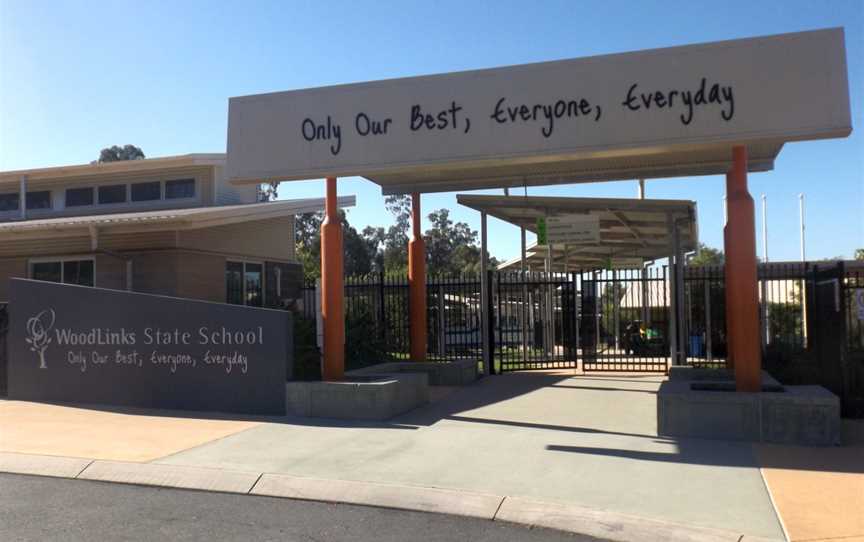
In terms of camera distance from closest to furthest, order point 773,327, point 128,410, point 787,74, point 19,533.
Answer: point 19,533 < point 787,74 < point 128,410 < point 773,327

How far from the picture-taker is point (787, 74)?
8.74 meters

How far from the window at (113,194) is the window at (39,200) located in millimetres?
1698

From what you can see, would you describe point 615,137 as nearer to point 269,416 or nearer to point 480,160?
point 480,160

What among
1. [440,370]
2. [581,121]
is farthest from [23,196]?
[581,121]

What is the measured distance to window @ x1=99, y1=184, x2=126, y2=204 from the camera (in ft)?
64.3

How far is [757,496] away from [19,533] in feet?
19.4

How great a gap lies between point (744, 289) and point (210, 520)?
21.8 feet

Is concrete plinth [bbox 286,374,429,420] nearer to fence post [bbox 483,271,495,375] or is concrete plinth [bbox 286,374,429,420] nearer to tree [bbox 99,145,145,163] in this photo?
fence post [bbox 483,271,495,375]

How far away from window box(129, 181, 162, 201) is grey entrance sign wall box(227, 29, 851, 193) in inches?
364

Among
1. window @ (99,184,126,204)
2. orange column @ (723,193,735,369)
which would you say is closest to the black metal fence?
orange column @ (723,193,735,369)

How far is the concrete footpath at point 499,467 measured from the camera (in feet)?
19.6

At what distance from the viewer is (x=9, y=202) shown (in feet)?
68.2

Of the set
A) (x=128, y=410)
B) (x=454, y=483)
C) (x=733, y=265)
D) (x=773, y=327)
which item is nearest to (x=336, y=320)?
(x=128, y=410)

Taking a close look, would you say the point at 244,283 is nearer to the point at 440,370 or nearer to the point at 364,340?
the point at 364,340
